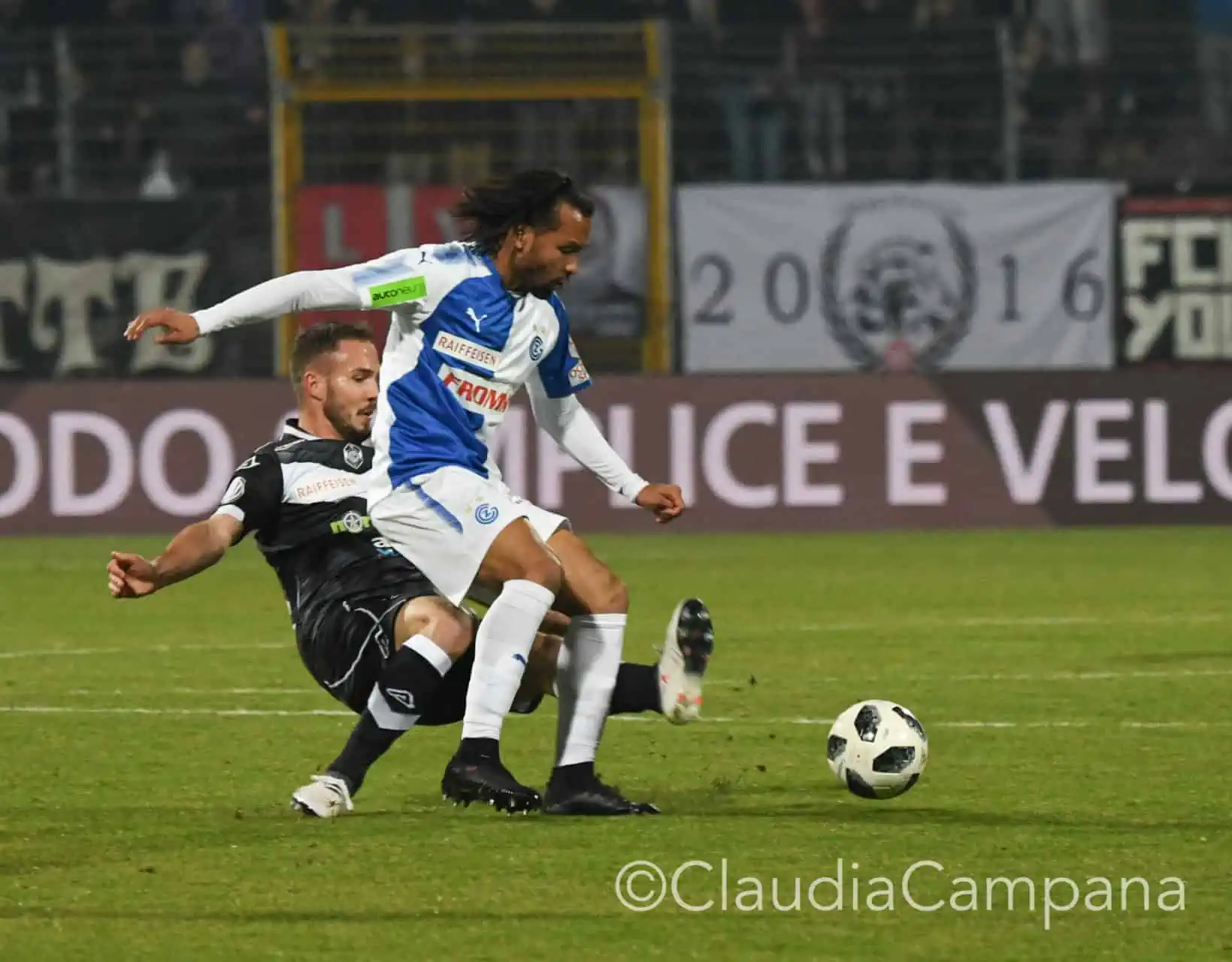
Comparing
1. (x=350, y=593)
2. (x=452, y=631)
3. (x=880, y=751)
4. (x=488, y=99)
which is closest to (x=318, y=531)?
(x=350, y=593)

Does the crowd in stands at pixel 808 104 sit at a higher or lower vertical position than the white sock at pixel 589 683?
higher

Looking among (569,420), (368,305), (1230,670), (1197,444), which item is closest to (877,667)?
(1230,670)

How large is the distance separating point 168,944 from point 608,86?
1384cm

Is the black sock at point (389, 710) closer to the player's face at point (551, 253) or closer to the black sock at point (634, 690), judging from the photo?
the black sock at point (634, 690)

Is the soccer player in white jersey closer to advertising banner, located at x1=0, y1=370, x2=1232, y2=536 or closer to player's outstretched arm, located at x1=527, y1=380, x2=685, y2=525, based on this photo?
player's outstretched arm, located at x1=527, y1=380, x2=685, y2=525

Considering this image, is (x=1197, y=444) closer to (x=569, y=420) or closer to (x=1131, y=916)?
(x=569, y=420)

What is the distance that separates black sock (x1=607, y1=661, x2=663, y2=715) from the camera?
257 inches

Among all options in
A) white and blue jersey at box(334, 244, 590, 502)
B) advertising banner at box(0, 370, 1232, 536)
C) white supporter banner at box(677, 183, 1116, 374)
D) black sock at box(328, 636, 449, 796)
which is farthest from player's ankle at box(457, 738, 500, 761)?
white supporter banner at box(677, 183, 1116, 374)

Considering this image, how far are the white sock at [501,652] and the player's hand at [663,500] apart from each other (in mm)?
546

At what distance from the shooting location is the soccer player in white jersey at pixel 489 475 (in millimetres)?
6277

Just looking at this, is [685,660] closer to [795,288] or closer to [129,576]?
[129,576]

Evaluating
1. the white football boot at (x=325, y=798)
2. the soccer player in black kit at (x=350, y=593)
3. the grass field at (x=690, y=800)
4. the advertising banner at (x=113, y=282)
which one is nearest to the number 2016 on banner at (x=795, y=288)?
the advertising banner at (x=113, y=282)

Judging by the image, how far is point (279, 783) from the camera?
696 cm

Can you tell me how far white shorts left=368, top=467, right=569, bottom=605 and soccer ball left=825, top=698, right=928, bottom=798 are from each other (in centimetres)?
99
